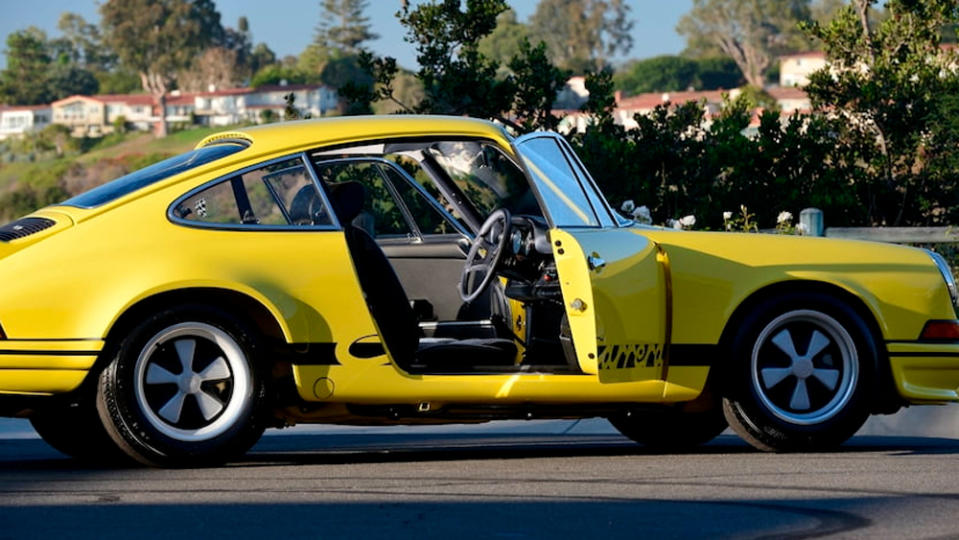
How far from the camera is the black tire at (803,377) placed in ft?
26.6

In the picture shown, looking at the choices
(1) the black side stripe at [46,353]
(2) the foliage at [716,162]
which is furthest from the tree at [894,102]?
(1) the black side stripe at [46,353]

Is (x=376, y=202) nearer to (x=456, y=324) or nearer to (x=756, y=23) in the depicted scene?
(x=456, y=324)

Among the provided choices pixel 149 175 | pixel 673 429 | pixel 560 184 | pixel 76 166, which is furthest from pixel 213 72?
pixel 149 175

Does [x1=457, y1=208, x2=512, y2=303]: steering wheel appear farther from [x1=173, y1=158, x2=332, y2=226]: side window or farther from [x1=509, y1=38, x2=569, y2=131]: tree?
[x1=509, y1=38, x2=569, y2=131]: tree

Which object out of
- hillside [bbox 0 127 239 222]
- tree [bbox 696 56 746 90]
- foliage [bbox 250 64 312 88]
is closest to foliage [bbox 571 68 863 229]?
hillside [bbox 0 127 239 222]

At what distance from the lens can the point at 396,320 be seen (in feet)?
25.6

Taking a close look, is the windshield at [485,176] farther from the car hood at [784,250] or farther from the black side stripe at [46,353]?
the black side stripe at [46,353]

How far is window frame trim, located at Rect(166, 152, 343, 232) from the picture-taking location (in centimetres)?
759

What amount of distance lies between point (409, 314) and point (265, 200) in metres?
0.84

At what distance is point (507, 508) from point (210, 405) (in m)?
1.66

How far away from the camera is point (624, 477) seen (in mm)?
7285

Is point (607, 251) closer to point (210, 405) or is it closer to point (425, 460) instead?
point (425, 460)

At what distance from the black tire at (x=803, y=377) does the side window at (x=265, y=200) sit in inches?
77.8

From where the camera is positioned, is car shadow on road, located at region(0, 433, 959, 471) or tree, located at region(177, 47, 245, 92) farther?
tree, located at region(177, 47, 245, 92)
